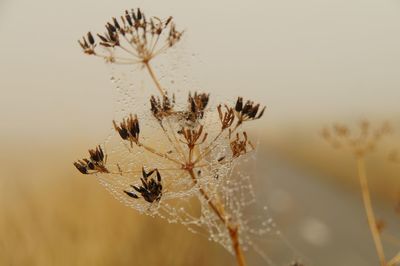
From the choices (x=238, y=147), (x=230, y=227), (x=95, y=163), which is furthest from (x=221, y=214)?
(x=95, y=163)

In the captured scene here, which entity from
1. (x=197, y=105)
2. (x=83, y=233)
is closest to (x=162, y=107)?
(x=197, y=105)

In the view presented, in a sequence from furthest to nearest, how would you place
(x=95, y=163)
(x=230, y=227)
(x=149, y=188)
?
(x=230, y=227)
(x=95, y=163)
(x=149, y=188)

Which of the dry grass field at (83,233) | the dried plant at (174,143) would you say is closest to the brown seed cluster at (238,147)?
the dried plant at (174,143)

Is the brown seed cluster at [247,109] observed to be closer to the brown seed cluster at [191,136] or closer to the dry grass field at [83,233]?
the brown seed cluster at [191,136]

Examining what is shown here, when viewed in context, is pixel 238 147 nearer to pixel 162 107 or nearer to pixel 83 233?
pixel 162 107

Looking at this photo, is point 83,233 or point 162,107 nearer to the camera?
point 162,107

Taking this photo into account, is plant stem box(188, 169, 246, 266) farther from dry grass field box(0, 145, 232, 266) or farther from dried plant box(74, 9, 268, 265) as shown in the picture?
dry grass field box(0, 145, 232, 266)

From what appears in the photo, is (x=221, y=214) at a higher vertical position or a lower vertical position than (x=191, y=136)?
lower

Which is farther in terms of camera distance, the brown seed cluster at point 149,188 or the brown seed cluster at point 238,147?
the brown seed cluster at point 238,147

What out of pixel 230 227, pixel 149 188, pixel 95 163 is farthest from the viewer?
pixel 230 227
